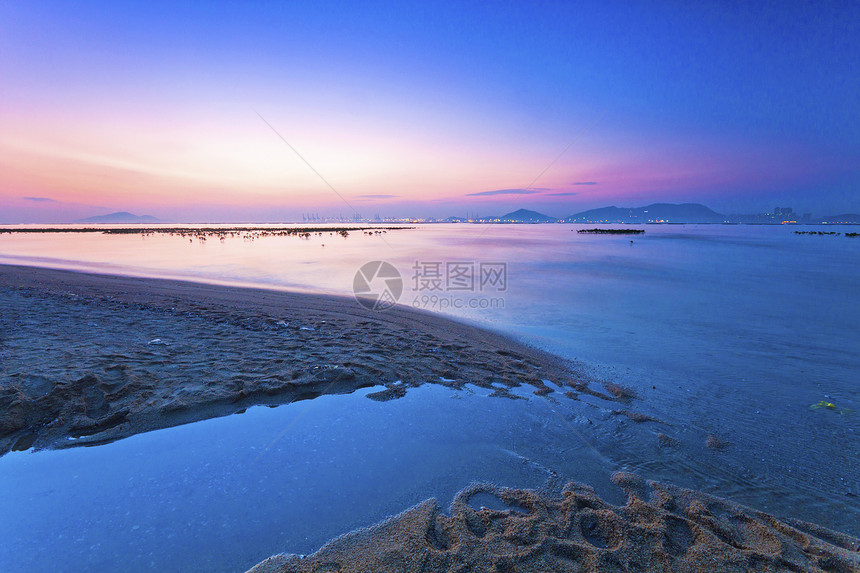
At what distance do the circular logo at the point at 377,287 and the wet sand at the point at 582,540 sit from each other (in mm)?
9238

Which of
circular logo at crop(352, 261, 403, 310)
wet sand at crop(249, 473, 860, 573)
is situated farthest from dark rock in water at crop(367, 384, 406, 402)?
circular logo at crop(352, 261, 403, 310)

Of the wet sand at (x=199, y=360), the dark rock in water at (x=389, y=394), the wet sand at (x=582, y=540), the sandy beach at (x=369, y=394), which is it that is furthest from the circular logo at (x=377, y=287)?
the wet sand at (x=582, y=540)

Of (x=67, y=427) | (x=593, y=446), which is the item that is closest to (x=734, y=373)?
(x=593, y=446)

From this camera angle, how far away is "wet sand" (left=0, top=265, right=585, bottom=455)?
4840 mm

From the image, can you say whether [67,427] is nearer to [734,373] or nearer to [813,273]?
[734,373]

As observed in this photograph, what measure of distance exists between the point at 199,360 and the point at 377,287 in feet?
34.8

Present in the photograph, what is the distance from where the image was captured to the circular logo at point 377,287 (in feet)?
43.7

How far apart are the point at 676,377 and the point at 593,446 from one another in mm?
3689

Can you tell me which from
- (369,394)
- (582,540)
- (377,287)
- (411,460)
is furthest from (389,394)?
(377,287)

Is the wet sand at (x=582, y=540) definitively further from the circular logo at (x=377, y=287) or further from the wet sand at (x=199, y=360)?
the circular logo at (x=377, y=287)

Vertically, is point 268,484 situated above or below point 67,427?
below

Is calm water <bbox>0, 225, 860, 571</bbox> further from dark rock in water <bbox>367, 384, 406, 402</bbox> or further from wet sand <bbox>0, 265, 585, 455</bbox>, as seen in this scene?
wet sand <bbox>0, 265, 585, 455</bbox>

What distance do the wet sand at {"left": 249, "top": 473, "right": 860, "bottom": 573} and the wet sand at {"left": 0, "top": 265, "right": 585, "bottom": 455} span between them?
2735 mm

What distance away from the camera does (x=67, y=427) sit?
15.0ft
